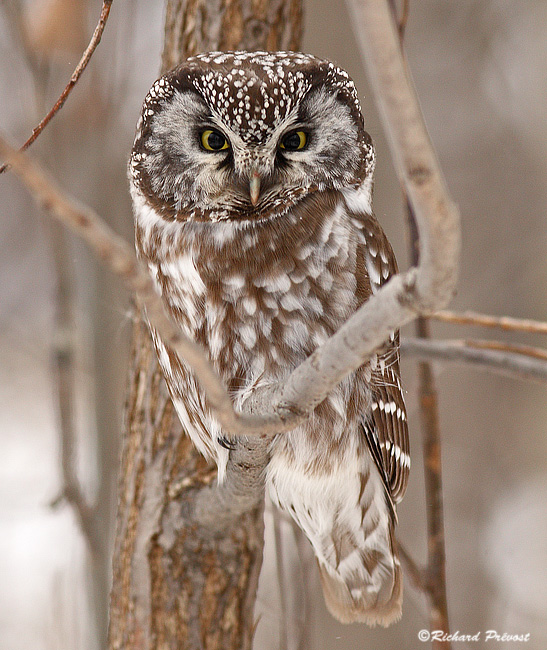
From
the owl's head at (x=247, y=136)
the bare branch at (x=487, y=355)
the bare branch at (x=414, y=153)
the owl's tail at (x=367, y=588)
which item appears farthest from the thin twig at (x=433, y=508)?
the bare branch at (x=414, y=153)

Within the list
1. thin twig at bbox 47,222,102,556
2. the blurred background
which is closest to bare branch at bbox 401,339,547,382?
thin twig at bbox 47,222,102,556

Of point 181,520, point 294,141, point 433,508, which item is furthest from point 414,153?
point 181,520

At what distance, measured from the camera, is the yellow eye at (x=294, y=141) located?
191 centimetres

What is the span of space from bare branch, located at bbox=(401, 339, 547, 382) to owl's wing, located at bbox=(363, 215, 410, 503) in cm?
8

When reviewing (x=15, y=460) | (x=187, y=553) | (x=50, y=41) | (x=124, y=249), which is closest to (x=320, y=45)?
(x=50, y=41)

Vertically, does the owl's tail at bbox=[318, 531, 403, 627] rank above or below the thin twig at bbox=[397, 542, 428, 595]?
below

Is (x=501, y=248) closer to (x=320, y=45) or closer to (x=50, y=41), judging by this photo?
(x=320, y=45)

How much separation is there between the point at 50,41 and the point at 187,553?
185 cm

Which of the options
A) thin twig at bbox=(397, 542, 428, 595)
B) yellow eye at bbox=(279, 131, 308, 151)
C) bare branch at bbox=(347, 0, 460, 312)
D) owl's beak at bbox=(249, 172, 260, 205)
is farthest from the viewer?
thin twig at bbox=(397, 542, 428, 595)

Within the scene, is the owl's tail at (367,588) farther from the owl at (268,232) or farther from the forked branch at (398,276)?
the forked branch at (398,276)

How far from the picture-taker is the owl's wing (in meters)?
2.08

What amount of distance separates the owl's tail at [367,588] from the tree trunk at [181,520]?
0.29 metres

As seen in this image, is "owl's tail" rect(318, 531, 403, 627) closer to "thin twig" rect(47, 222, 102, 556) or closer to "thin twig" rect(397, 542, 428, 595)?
"thin twig" rect(397, 542, 428, 595)

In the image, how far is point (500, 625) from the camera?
12.4 ft
